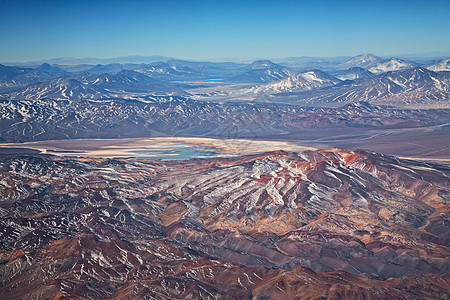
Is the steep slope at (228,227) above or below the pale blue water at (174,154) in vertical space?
above

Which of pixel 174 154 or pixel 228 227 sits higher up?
pixel 228 227

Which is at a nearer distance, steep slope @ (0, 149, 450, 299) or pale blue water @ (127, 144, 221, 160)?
steep slope @ (0, 149, 450, 299)

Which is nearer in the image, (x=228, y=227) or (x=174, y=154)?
(x=228, y=227)

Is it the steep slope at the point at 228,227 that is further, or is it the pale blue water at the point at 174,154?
the pale blue water at the point at 174,154

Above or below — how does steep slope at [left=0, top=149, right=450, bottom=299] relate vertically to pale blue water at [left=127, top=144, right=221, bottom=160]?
above

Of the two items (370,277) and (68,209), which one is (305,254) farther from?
(68,209)

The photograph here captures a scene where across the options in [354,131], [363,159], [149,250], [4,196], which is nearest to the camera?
[149,250]

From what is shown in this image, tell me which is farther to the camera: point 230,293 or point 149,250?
point 149,250

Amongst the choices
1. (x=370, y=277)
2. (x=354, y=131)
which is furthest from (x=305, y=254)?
(x=354, y=131)
